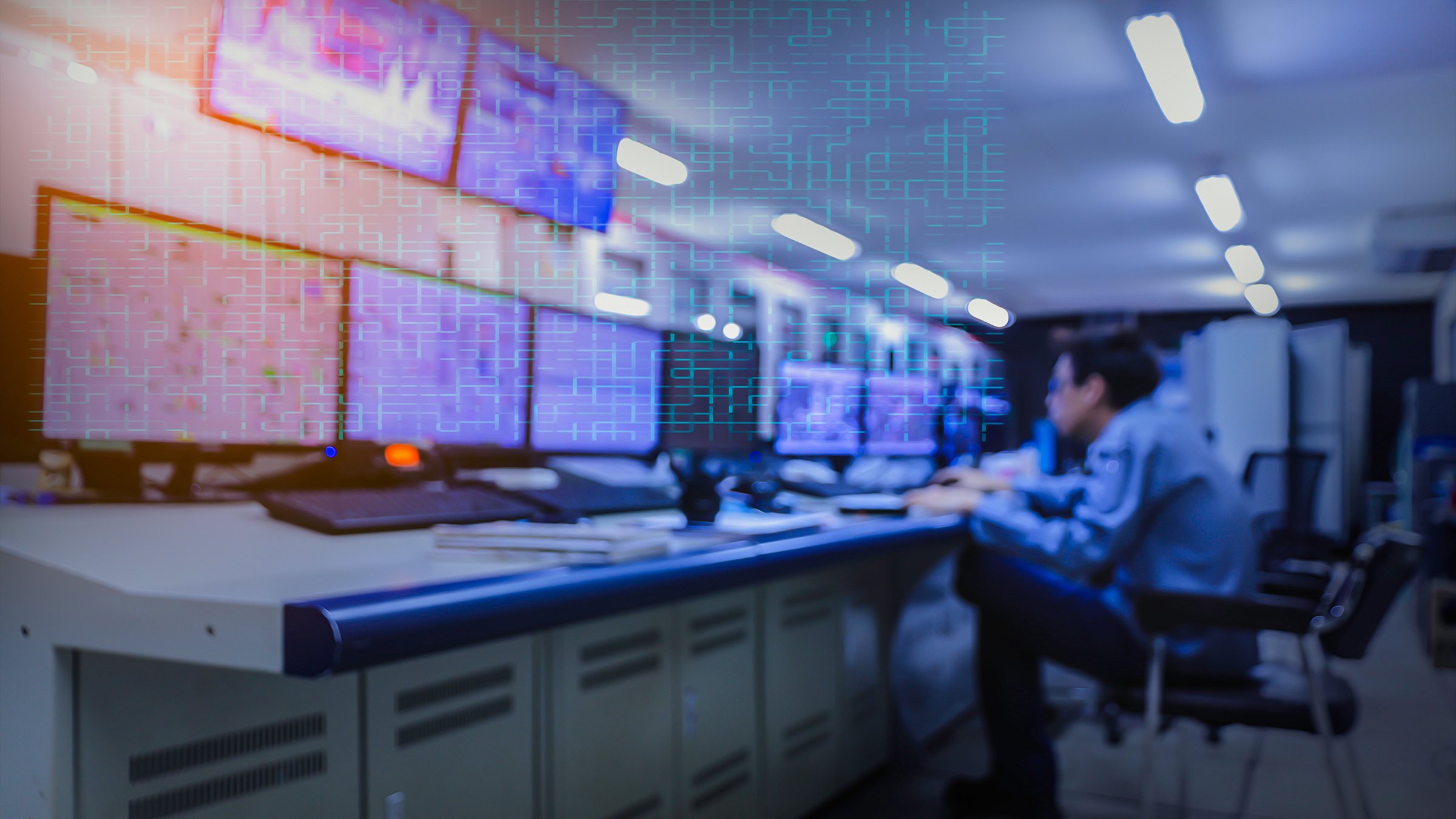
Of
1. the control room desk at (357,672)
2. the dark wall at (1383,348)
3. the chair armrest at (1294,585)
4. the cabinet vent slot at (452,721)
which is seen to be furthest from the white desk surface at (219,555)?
the dark wall at (1383,348)

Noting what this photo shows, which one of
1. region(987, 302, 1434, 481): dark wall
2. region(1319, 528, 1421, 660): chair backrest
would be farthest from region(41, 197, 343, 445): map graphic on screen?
region(987, 302, 1434, 481): dark wall

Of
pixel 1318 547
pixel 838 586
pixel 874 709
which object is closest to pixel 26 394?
pixel 838 586

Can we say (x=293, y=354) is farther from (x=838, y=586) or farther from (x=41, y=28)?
(x=838, y=586)

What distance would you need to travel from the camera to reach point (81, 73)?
1.59 metres

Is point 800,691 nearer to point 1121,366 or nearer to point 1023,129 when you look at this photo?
point 1121,366

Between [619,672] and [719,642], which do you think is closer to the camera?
[619,672]

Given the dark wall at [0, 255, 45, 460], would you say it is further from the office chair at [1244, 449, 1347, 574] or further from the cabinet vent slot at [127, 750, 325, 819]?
the office chair at [1244, 449, 1347, 574]

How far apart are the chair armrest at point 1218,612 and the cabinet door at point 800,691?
2.21 ft

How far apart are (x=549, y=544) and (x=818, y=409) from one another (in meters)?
1.20

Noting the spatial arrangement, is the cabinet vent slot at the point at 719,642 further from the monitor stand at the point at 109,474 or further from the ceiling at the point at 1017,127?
the monitor stand at the point at 109,474

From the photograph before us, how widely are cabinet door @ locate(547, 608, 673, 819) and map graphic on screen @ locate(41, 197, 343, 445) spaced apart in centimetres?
50

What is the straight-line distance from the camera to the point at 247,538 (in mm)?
1049

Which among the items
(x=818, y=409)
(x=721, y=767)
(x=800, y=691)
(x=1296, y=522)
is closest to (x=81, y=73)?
(x=818, y=409)

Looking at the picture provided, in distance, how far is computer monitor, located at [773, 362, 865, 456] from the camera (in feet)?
6.61
